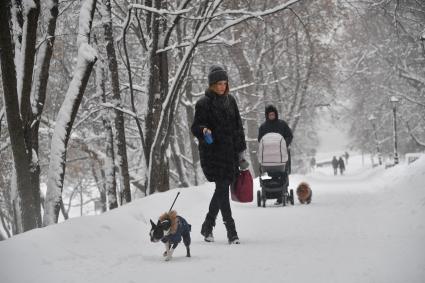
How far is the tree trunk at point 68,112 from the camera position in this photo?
7430 millimetres

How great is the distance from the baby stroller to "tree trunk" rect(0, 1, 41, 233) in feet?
15.6

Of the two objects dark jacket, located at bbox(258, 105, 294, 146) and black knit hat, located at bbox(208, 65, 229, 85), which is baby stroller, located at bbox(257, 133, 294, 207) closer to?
dark jacket, located at bbox(258, 105, 294, 146)

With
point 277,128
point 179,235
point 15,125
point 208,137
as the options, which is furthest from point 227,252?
point 277,128

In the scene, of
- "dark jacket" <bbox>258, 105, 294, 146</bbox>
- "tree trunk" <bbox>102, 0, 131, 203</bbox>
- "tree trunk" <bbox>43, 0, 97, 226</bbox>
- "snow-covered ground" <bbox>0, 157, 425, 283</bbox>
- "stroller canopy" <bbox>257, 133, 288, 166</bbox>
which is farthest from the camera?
"tree trunk" <bbox>102, 0, 131, 203</bbox>

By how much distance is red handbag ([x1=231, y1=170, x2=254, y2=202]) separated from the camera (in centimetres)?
613

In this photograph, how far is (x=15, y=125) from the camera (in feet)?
20.9

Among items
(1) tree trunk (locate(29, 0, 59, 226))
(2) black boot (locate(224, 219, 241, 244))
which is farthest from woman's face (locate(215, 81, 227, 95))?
(1) tree trunk (locate(29, 0, 59, 226))

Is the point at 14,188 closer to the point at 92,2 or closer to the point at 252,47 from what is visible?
the point at 92,2

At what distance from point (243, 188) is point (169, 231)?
1.56 m

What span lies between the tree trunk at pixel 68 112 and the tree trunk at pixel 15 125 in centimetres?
55

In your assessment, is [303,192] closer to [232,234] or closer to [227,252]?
[232,234]

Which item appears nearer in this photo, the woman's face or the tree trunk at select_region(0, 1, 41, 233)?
the woman's face

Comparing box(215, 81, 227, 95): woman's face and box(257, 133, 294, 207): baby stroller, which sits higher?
box(215, 81, 227, 95): woman's face

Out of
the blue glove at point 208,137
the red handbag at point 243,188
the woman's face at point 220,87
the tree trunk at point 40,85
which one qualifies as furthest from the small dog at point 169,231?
the tree trunk at point 40,85
